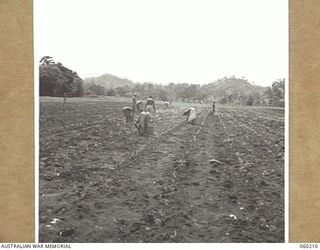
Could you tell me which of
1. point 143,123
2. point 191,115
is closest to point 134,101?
point 143,123

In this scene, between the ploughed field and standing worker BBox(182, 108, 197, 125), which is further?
standing worker BBox(182, 108, 197, 125)

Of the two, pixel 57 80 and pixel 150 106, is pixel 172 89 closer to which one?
pixel 150 106

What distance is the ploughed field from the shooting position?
3723mm

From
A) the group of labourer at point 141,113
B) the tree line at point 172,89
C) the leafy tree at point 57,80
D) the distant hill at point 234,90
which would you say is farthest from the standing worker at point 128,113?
the distant hill at point 234,90

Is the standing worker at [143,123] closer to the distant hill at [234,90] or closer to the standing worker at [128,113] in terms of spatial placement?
the standing worker at [128,113]

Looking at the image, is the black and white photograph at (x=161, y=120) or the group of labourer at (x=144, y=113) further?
the group of labourer at (x=144, y=113)

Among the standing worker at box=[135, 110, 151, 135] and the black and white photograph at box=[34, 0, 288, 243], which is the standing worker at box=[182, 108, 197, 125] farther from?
the standing worker at box=[135, 110, 151, 135]

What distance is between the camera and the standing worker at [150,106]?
3.87 m

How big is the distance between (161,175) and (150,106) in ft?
2.02

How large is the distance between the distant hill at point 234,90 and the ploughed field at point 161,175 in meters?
0.09

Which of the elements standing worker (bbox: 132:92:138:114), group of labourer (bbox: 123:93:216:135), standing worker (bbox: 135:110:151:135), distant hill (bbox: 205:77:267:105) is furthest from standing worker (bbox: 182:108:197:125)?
standing worker (bbox: 132:92:138:114)

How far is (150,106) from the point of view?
389 centimetres

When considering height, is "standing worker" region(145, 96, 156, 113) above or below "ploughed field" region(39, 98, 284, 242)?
above
